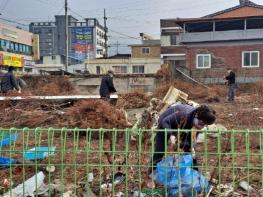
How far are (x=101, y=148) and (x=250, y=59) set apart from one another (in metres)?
28.5

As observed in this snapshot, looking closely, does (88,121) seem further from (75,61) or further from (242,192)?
(75,61)

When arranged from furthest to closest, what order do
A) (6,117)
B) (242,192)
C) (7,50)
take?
1. (7,50)
2. (6,117)
3. (242,192)

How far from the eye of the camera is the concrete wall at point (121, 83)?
24.0m

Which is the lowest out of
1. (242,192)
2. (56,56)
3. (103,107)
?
(242,192)

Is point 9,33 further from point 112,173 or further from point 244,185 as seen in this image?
point 244,185

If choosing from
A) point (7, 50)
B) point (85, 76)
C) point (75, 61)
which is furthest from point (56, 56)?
point (85, 76)

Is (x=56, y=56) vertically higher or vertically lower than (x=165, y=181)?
higher

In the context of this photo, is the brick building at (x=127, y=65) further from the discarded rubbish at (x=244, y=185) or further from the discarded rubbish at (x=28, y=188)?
the discarded rubbish at (x=28, y=188)

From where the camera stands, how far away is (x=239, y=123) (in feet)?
34.9

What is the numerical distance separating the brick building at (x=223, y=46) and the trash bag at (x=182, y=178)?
25374 millimetres

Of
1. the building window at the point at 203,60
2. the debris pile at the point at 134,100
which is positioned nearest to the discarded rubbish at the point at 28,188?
the debris pile at the point at 134,100

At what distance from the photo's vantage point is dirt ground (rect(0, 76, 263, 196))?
13.6 ft

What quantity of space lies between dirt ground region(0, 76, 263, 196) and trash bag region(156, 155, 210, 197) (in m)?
0.16

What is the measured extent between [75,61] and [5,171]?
6189 centimetres
